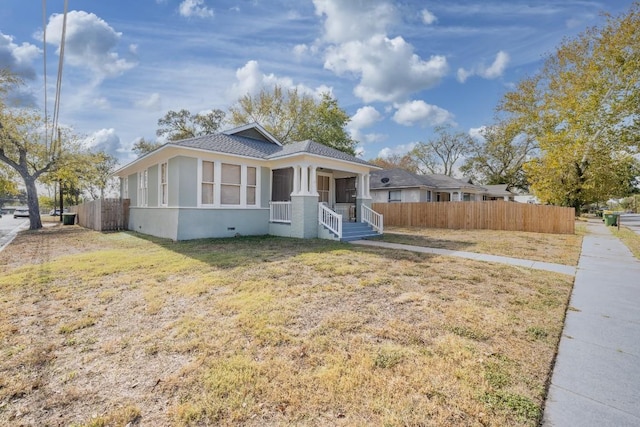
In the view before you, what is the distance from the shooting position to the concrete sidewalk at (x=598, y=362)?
2.09m

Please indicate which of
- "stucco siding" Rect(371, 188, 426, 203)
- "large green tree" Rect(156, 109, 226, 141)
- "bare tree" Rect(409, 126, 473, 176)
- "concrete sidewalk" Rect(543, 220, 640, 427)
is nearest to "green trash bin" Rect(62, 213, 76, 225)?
"large green tree" Rect(156, 109, 226, 141)

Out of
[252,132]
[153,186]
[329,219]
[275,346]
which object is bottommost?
[275,346]

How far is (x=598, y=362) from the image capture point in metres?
2.80

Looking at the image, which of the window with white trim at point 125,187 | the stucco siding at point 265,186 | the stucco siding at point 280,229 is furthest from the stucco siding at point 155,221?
the stucco siding at point 280,229

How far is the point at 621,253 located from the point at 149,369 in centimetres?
1302

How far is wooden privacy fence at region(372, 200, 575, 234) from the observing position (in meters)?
15.6

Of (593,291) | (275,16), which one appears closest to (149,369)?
(593,291)

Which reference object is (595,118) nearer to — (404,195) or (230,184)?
(404,195)

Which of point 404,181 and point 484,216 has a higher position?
point 404,181

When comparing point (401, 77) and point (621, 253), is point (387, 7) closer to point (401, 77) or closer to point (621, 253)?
point (401, 77)

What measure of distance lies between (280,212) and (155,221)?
17.7 feet

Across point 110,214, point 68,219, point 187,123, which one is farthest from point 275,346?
point 187,123

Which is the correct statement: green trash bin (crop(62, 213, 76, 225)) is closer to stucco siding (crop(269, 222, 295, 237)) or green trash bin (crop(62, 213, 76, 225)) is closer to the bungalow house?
the bungalow house

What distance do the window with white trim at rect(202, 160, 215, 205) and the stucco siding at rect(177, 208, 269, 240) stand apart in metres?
0.42
